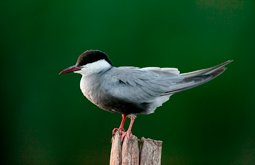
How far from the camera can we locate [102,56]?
9.65 feet

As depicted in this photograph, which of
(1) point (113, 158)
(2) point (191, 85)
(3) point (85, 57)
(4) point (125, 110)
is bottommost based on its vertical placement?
(1) point (113, 158)

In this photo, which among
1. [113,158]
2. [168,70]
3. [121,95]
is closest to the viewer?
[113,158]

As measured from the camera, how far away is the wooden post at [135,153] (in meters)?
2.60

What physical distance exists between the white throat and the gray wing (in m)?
0.09

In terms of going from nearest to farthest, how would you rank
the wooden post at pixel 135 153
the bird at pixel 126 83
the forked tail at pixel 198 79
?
the wooden post at pixel 135 153
the bird at pixel 126 83
the forked tail at pixel 198 79

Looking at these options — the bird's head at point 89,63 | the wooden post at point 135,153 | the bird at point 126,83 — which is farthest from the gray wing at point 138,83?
the wooden post at point 135,153

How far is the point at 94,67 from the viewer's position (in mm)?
2920

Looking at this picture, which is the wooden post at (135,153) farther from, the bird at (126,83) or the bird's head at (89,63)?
the bird's head at (89,63)

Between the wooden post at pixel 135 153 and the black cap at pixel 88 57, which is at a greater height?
the black cap at pixel 88 57

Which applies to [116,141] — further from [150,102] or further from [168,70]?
[168,70]

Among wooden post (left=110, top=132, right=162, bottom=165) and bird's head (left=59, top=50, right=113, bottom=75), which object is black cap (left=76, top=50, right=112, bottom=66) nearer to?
bird's head (left=59, top=50, right=113, bottom=75)

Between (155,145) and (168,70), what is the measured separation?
837mm

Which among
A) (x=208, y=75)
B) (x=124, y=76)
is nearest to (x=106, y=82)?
(x=124, y=76)

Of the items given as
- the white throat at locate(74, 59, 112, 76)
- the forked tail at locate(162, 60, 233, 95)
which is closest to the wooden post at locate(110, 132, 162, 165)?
the forked tail at locate(162, 60, 233, 95)
